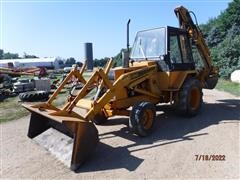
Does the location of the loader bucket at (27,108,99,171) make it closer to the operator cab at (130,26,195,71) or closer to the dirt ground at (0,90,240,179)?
the dirt ground at (0,90,240,179)

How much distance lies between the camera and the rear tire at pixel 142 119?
21.6 ft

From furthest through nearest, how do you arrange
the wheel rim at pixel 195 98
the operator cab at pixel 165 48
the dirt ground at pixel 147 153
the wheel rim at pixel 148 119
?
the wheel rim at pixel 195 98 → the operator cab at pixel 165 48 → the wheel rim at pixel 148 119 → the dirt ground at pixel 147 153

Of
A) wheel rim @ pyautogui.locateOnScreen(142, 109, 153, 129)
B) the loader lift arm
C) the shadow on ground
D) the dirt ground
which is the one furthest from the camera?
the loader lift arm

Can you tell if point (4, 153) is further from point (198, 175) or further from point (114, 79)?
point (198, 175)

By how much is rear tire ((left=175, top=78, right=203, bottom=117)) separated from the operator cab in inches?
19.7

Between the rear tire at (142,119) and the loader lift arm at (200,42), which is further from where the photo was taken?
the loader lift arm at (200,42)

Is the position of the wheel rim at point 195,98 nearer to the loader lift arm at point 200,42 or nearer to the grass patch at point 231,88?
the loader lift arm at point 200,42

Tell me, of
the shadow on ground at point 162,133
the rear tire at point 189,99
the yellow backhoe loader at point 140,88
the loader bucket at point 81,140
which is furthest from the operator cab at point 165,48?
the loader bucket at point 81,140

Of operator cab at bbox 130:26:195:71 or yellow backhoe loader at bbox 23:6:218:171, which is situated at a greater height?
operator cab at bbox 130:26:195:71

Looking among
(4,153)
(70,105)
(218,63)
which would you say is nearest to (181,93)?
(70,105)

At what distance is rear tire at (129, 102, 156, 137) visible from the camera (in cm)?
659

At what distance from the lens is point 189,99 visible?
27.0 feet

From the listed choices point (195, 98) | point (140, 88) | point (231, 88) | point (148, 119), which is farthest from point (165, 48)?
point (231, 88)

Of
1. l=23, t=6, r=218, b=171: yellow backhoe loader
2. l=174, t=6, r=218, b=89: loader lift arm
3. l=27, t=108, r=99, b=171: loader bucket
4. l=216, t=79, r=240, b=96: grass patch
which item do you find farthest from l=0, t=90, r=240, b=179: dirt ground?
l=216, t=79, r=240, b=96: grass patch
